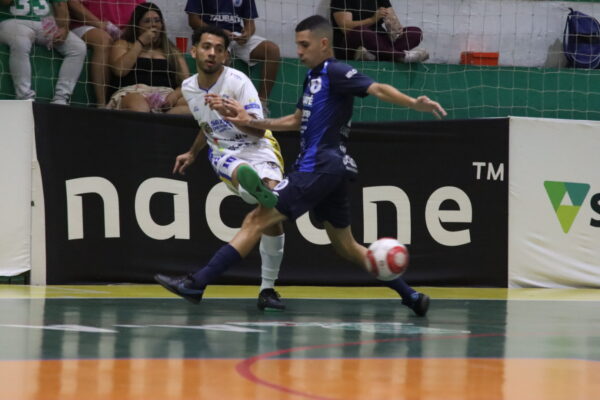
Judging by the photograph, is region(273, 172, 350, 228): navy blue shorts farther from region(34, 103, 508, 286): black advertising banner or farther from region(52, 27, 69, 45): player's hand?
region(52, 27, 69, 45): player's hand

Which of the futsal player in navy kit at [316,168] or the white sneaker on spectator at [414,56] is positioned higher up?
the white sneaker on spectator at [414,56]

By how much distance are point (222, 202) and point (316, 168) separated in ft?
9.79

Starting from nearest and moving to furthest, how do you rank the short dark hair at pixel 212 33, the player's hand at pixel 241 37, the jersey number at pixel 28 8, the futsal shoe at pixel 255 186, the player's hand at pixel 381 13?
the futsal shoe at pixel 255 186 < the short dark hair at pixel 212 33 < the jersey number at pixel 28 8 < the player's hand at pixel 241 37 < the player's hand at pixel 381 13

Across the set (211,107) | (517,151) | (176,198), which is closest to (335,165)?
(211,107)

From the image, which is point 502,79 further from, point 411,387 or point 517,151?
point 411,387

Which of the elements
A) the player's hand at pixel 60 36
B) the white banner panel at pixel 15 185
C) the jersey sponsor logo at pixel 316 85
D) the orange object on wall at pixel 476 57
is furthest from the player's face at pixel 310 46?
the orange object on wall at pixel 476 57

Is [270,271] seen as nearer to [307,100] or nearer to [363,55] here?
[307,100]

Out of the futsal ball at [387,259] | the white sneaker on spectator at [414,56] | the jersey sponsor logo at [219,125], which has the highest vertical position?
the white sneaker on spectator at [414,56]

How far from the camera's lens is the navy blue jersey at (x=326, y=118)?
760 cm

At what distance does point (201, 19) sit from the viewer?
38.2 feet

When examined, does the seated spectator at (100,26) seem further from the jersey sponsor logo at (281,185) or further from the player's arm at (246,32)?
the jersey sponsor logo at (281,185)

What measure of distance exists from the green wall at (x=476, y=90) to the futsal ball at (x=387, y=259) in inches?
182

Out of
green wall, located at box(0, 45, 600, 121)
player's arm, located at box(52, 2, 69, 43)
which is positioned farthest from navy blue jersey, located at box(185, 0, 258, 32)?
player's arm, located at box(52, 2, 69, 43)

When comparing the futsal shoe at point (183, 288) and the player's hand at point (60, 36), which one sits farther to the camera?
the player's hand at point (60, 36)
